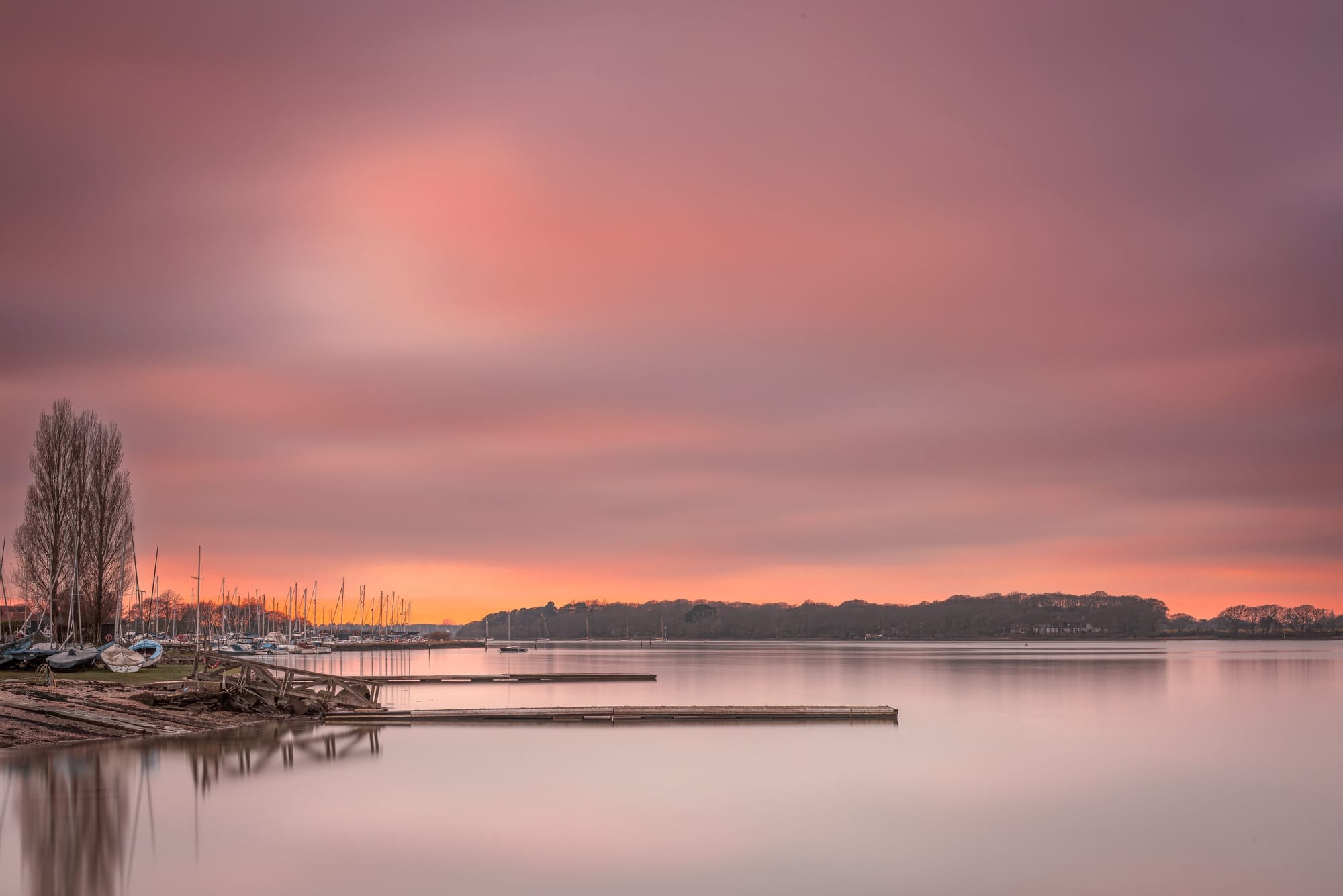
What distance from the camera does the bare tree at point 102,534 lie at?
6631cm

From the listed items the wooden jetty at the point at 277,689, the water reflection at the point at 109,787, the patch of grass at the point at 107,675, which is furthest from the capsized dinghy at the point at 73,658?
the water reflection at the point at 109,787

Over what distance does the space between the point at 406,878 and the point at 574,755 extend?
1595 cm

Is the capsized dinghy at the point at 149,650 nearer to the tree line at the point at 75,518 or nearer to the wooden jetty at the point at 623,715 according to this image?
the tree line at the point at 75,518

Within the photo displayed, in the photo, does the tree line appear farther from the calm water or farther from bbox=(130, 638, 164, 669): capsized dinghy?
the calm water

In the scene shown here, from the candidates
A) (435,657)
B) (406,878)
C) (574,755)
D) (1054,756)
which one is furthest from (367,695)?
(435,657)

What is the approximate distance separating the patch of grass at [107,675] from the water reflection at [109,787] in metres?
13.1

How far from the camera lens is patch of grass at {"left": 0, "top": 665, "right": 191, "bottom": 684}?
46656mm

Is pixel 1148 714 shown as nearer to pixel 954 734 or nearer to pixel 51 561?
pixel 954 734

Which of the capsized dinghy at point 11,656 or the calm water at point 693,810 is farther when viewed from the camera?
the capsized dinghy at point 11,656

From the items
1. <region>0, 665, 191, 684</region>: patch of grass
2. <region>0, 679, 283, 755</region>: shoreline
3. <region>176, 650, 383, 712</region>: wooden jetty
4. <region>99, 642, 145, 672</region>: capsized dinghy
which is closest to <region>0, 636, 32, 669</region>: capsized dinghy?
<region>0, 665, 191, 684</region>: patch of grass

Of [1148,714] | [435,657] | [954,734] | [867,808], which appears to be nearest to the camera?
[867,808]

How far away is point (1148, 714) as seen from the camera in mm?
51531

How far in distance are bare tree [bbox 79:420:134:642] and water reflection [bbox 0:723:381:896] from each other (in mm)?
33749

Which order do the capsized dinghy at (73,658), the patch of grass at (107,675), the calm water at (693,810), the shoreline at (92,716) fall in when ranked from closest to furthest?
the calm water at (693,810), the shoreline at (92,716), the patch of grass at (107,675), the capsized dinghy at (73,658)
